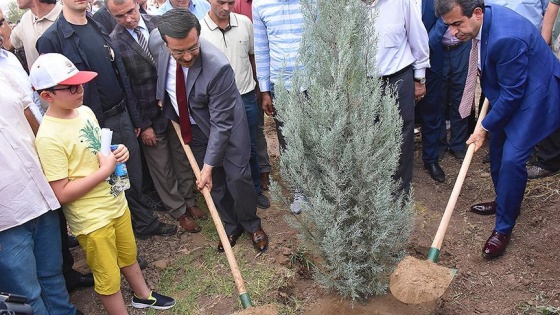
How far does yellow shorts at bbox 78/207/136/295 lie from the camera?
2883 mm

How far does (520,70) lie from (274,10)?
195 centimetres

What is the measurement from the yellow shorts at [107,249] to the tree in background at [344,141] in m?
1.18

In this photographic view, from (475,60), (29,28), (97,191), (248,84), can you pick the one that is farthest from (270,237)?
(29,28)

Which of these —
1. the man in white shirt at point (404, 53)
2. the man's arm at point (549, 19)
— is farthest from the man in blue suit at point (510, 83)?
the man's arm at point (549, 19)

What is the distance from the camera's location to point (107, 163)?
285 centimetres

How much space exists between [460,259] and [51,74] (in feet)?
10.3

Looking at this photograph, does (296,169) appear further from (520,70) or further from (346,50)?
(520,70)

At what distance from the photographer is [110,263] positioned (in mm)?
2961

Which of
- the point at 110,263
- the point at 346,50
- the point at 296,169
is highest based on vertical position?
the point at 346,50

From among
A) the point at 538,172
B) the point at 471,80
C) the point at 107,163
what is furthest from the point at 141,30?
the point at 538,172

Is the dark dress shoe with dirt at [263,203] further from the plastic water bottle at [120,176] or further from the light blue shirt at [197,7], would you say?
the light blue shirt at [197,7]

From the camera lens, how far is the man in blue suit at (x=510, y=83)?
3143mm

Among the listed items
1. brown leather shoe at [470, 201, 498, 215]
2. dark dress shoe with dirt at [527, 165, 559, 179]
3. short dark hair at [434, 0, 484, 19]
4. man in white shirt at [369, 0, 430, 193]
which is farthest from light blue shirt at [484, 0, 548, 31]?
brown leather shoe at [470, 201, 498, 215]

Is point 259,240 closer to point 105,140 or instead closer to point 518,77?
point 105,140
